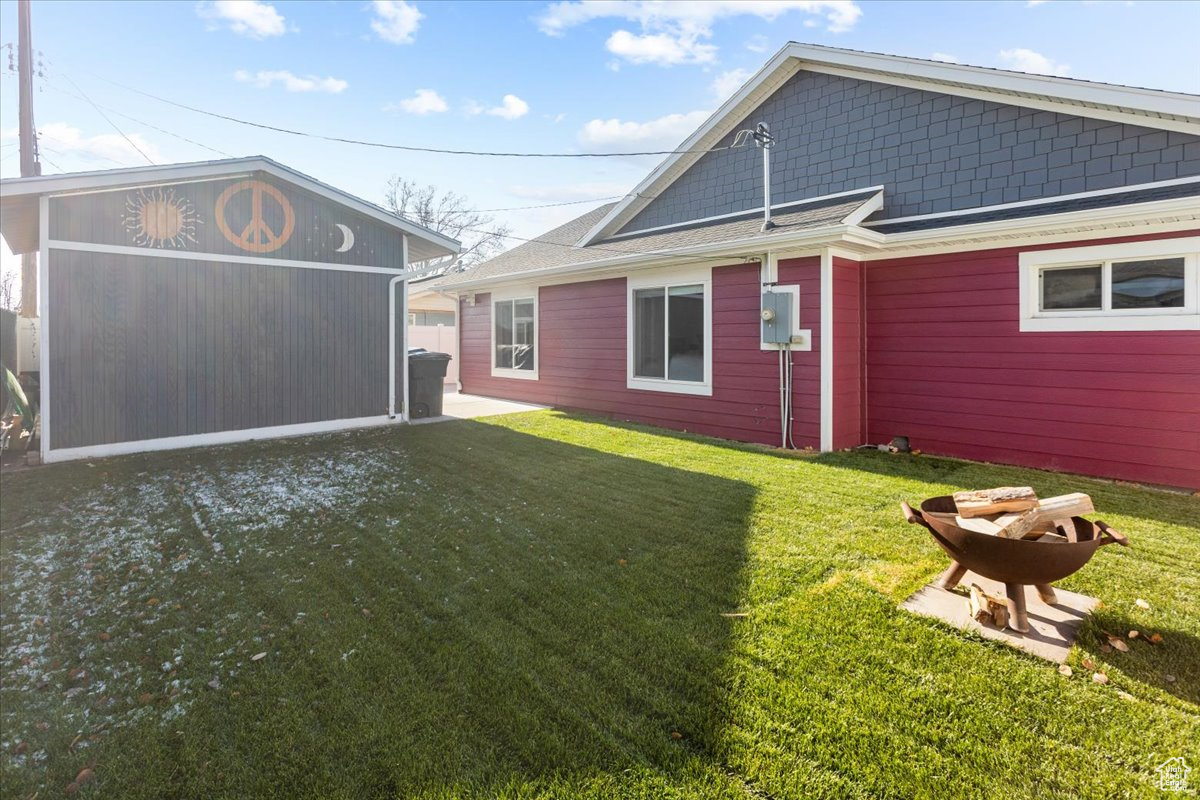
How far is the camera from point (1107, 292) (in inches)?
219

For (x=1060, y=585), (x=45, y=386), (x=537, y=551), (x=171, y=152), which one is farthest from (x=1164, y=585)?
(x=171, y=152)

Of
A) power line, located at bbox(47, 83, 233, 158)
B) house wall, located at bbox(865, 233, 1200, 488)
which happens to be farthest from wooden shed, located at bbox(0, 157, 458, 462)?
house wall, located at bbox(865, 233, 1200, 488)

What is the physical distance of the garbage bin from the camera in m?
9.05

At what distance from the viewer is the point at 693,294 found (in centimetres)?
816

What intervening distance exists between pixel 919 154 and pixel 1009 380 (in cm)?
284

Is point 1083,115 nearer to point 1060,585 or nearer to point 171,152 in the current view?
point 1060,585

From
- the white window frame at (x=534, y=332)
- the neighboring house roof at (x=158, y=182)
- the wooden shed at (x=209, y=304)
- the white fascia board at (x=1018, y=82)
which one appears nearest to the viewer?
the white fascia board at (x=1018, y=82)

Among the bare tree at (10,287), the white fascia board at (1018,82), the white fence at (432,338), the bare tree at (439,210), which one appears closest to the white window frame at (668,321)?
the white fascia board at (1018,82)

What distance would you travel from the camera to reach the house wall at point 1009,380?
5328 mm

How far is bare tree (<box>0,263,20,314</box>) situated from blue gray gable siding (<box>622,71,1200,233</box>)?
20201 mm

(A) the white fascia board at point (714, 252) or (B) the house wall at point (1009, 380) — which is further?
(A) the white fascia board at point (714, 252)

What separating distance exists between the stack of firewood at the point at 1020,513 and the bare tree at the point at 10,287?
23873mm

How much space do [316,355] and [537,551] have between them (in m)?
5.55

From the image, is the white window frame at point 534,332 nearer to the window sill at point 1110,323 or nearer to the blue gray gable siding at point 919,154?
the blue gray gable siding at point 919,154
